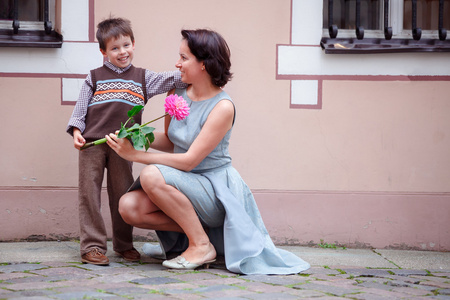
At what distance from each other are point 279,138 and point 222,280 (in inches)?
58.7

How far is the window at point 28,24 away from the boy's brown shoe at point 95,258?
1.53 m

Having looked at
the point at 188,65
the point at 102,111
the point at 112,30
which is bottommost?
the point at 102,111

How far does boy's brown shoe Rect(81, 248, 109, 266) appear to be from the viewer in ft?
11.4

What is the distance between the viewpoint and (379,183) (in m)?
4.42

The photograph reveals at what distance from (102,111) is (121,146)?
1.06 ft

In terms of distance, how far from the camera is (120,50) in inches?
139

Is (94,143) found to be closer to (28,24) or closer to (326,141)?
(28,24)

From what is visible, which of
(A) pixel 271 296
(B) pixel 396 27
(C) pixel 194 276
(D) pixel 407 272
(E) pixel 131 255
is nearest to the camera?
(A) pixel 271 296

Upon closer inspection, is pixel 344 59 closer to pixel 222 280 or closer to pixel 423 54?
pixel 423 54

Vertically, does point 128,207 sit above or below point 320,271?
above

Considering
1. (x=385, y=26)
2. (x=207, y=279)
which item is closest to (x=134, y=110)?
(x=207, y=279)

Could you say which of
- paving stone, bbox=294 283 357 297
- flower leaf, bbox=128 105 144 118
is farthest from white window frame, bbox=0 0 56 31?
paving stone, bbox=294 283 357 297

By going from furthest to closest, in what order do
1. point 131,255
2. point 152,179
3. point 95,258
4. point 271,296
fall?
point 131,255 < point 95,258 < point 152,179 < point 271,296

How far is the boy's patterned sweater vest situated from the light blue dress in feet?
0.93
